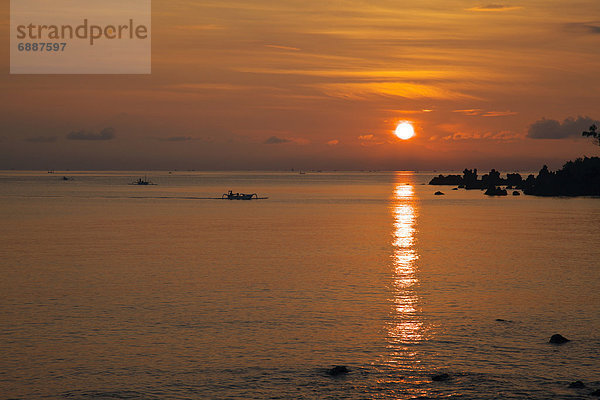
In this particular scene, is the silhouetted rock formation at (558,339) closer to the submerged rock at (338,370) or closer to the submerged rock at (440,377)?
the submerged rock at (440,377)

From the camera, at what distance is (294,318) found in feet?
111

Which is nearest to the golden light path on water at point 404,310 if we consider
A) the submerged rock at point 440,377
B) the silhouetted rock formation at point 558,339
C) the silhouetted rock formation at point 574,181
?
the submerged rock at point 440,377

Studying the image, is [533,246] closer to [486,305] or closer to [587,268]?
[587,268]

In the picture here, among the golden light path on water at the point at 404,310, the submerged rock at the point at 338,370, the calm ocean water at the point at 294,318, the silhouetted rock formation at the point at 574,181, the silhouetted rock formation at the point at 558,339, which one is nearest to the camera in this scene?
the calm ocean water at the point at 294,318

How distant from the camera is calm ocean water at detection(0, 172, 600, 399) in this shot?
24047 mm

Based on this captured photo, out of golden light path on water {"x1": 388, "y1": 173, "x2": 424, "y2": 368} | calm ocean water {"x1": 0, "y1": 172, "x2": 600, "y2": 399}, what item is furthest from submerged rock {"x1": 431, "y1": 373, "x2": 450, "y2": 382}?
golden light path on water {"x1": 388, "y1": 173, "x2": 424, "y2": 368}

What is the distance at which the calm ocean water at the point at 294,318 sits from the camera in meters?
24.0

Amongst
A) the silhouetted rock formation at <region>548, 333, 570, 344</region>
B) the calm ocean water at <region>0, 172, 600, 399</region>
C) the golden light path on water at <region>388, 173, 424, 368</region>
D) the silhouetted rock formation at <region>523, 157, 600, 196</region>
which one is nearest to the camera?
the calm ocean water at <region>0, 172, 600, 399</region>

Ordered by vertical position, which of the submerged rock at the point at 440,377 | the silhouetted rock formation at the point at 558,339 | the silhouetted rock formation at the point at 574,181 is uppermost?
the silhouetted rock formation at the point at 574,181

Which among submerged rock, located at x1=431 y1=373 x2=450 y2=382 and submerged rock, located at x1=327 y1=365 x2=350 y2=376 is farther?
submerged rock, located at x1=327 y1=365 x2=350 y2=376

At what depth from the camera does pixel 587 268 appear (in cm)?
5188

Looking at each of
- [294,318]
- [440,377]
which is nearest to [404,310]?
[294,318]

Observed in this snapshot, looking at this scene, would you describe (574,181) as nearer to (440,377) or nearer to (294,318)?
(294,318)

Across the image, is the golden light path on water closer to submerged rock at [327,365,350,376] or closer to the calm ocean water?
the calm ocean water
